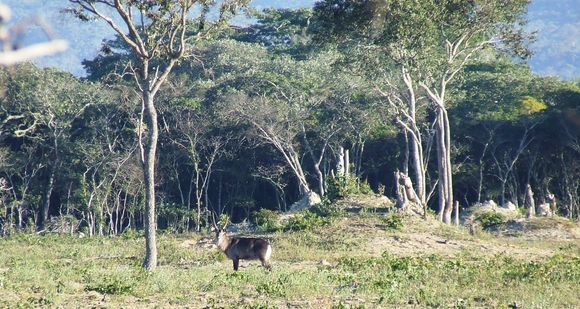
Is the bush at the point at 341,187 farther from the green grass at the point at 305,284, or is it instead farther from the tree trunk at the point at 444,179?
the green grass at the point at 305,284

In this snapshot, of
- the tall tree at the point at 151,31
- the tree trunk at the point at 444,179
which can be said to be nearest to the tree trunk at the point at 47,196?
the tree trunk at the point at 444,179

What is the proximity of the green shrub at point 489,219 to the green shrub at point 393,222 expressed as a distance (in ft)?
19.6

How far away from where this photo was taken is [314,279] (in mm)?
14898

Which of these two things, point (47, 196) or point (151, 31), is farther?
point (47, 196)

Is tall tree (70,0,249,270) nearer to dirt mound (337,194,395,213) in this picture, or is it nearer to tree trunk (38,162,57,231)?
dirt mound (337,194,395,213)

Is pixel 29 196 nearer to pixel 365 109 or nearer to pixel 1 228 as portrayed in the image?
pixel 1 228

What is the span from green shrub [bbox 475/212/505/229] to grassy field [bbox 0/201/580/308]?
6.55m

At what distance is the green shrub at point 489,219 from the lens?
31.0m

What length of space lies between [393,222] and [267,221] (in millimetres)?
5342

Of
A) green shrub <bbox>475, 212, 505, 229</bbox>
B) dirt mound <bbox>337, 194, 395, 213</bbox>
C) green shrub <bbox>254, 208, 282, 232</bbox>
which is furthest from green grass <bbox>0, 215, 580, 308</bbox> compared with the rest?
green shrub <bbox>475, 212, 505, 229</bbox>

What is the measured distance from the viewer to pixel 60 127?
46.8 meters

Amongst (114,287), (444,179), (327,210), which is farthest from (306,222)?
(114,287)

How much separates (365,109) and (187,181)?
1204cm

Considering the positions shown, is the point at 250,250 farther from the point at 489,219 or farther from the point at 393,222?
the point at 489,219
